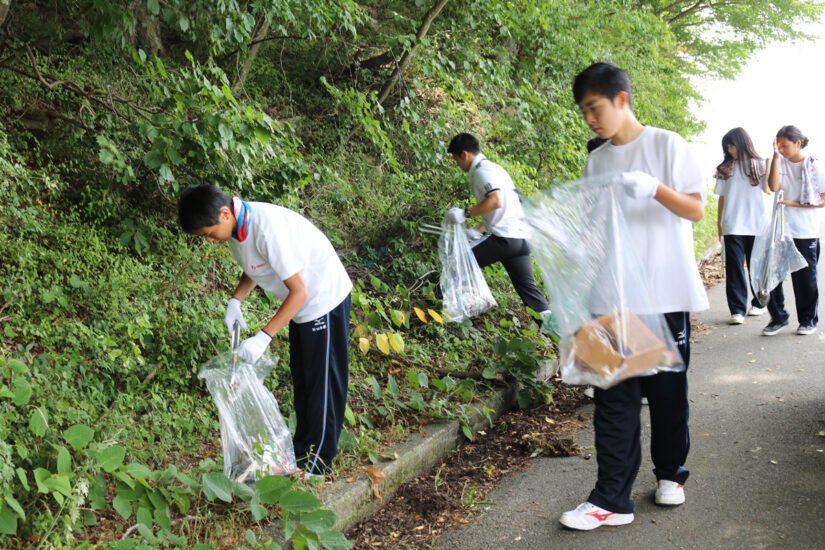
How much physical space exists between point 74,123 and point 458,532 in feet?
13.4

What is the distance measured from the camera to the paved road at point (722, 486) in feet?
9.77

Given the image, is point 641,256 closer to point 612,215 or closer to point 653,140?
point 612,215

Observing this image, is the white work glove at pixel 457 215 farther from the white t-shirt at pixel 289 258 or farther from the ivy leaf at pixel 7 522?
the ivy leaf at pixel 7 522

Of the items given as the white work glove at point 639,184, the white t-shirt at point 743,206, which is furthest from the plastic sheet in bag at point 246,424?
the white t-shirt at point 743,206

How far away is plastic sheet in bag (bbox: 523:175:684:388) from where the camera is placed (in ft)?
9.38

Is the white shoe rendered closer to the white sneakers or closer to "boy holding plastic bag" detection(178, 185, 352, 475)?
the white sneakers

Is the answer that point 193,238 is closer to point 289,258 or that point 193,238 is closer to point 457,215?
point 457,215

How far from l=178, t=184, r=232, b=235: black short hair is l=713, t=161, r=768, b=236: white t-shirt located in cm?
530

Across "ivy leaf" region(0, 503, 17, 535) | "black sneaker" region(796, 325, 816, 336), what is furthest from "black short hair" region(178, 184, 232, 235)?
"black sneaker" region(796, 325, 816, 336)

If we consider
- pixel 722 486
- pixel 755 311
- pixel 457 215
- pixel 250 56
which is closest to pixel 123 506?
pixel 722 486

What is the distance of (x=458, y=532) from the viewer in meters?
3.26

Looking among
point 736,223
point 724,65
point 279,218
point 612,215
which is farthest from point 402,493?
point 724,65

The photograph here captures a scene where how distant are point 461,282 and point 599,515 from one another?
8.59ft

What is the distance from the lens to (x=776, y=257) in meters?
5.98
